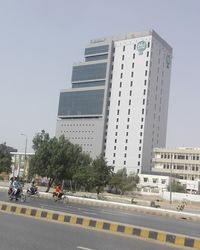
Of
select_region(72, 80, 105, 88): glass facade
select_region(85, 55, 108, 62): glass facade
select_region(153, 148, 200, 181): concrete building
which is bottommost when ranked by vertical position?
select_region(153, 148, 200, 181): concrete building

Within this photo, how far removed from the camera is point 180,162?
12719 centimetres

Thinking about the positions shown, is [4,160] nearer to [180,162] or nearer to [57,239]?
[180,162]

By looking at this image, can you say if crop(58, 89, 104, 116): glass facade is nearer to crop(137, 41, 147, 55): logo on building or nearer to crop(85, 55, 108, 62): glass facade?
crop(85, 55, 108, 62): glass facade

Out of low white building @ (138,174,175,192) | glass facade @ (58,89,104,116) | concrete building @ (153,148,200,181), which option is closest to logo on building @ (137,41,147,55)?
glass facade @ (58,89,104,116)

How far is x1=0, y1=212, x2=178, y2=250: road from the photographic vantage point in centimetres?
1019

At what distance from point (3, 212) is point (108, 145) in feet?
397

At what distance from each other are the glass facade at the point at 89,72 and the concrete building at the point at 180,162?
105 feet

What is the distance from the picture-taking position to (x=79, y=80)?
501ft

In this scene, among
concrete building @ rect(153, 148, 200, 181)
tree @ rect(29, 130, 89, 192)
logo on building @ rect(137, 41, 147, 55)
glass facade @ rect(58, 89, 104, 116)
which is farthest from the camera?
glass facade @ rect(58, 89, 104, 116)

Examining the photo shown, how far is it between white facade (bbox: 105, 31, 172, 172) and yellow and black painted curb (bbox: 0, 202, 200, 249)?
374 feet

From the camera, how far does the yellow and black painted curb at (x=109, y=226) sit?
12.7 m

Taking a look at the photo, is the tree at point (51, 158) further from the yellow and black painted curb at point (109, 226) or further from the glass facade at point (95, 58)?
the glass facade at point (95, 58)

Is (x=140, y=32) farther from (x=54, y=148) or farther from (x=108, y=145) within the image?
(x=54, y=148)

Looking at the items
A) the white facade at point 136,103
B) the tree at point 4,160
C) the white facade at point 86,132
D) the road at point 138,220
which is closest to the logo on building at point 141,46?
the white facade at point 136,103
